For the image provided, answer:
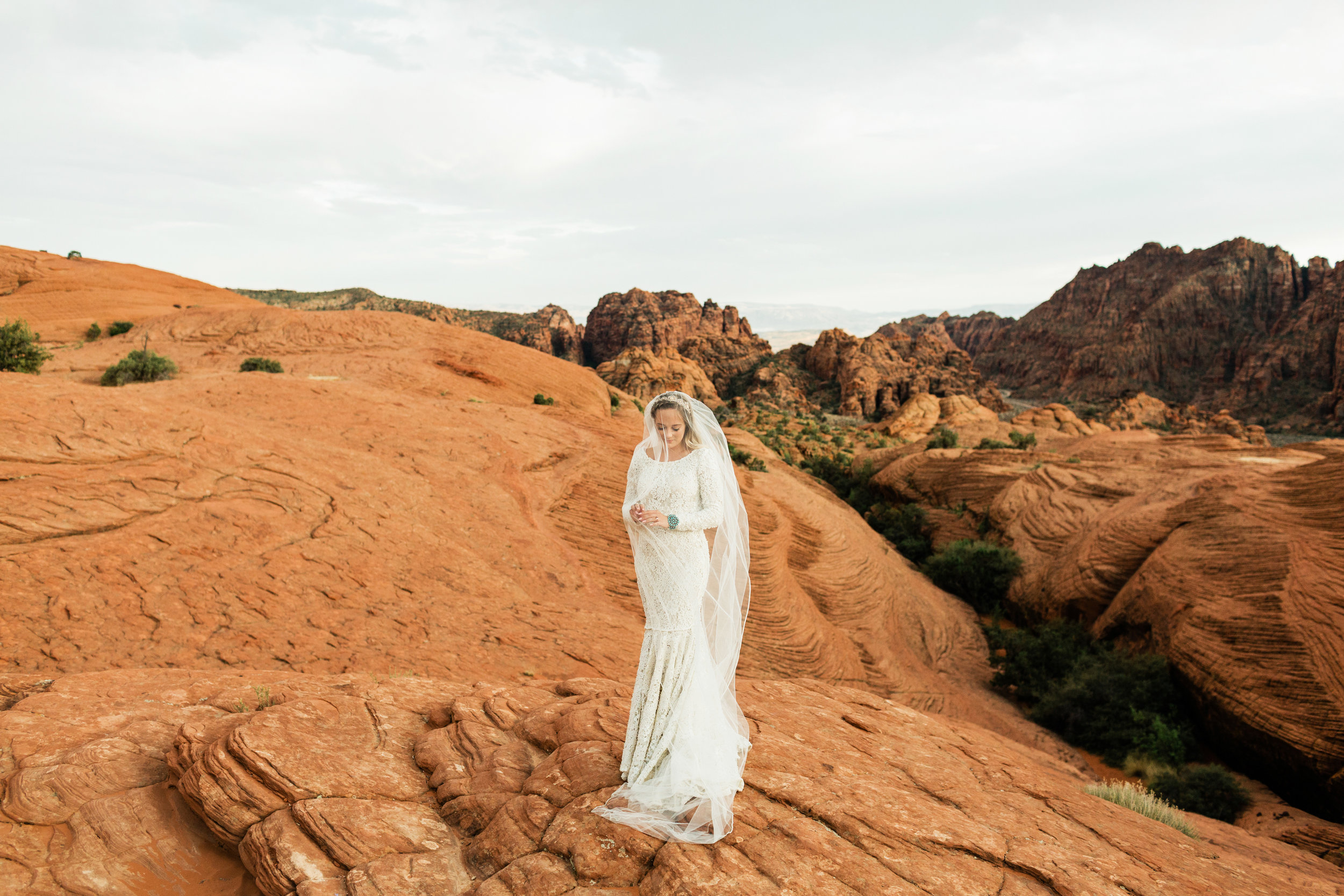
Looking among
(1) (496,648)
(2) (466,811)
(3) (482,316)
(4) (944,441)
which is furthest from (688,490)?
(3) (482,316)

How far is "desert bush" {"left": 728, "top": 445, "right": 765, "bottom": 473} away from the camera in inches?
843

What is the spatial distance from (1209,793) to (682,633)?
13009 mm

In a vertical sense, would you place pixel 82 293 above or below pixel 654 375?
above

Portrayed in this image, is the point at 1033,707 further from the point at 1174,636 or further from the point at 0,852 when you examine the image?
the point at 0,852

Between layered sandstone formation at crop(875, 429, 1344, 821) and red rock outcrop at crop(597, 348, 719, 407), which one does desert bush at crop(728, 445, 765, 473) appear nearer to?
layered sandstone formation at crop(875, 429, 1344, 821)

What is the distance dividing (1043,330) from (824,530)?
122m

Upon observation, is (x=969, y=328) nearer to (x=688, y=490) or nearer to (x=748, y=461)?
(x=748, y=461)

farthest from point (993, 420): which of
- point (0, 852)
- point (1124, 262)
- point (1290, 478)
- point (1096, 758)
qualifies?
point (1124, 262)

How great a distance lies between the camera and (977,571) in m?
21.8

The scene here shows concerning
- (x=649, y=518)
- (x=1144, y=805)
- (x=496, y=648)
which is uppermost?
(x=649, y=518)

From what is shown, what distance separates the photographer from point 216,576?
28.0 feet

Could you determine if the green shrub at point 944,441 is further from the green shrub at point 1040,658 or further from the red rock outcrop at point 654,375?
the red rock outcrop at point 654,375

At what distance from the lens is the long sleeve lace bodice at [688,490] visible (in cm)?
415

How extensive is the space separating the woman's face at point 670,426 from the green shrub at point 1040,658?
15.6 m
